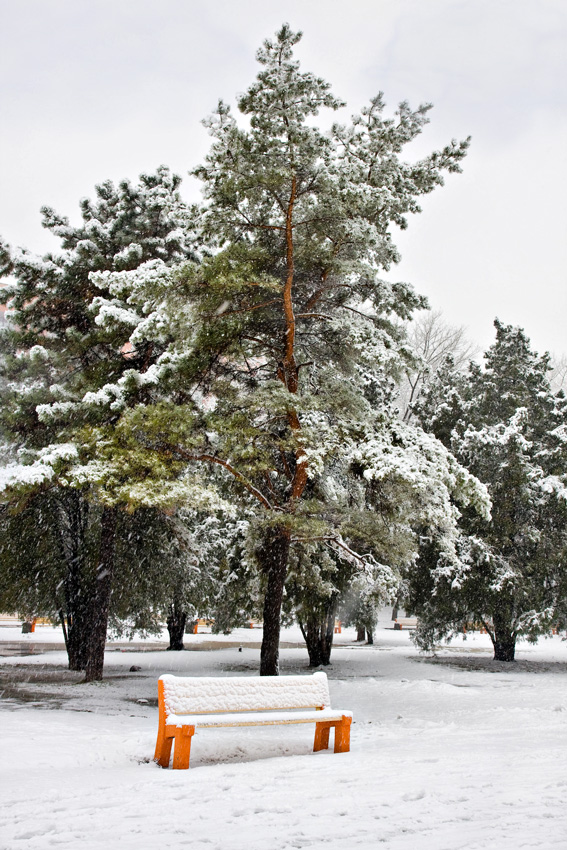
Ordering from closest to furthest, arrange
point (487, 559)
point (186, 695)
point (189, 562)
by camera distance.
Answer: point (186, 695) → point (189, 562) → point (487, 559)

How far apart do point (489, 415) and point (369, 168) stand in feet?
38.8

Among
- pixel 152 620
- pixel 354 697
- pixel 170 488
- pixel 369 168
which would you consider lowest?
pixel 354 697

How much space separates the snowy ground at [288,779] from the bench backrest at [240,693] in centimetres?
52

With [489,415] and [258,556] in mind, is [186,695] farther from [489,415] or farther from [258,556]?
[489,415]

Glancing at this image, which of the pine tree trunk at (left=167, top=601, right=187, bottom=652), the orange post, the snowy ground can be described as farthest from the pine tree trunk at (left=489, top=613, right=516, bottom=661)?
the orange post

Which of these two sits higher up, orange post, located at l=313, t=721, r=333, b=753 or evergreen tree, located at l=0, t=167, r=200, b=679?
evergreen tree, located at l=0, t=167, r=200, b=679

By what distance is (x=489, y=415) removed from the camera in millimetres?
21516

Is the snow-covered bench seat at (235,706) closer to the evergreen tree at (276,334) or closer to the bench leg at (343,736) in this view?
the bench leg at (343,736)

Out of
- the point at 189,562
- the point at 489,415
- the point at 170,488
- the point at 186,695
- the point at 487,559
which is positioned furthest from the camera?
the point at 489,415

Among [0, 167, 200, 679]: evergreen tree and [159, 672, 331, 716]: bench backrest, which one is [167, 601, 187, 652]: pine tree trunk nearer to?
[0, 167, 200, 679]: evergreen tree

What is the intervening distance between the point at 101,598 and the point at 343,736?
721 centimetres

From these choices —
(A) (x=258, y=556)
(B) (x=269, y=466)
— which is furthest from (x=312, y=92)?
(A) (x=258, y=556)

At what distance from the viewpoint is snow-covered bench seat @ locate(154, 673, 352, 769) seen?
19.2ft

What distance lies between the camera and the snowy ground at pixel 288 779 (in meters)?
3.77
